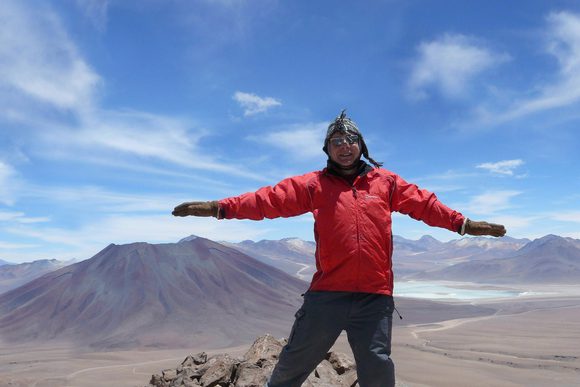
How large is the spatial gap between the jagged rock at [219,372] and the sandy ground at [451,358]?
5494 millimetres

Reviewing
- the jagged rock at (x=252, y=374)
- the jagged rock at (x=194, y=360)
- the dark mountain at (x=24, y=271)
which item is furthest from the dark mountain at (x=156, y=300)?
the dark mountain at (x=24, y=271)

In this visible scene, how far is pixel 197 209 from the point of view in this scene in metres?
2.77

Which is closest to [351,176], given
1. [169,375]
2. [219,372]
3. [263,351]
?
[219,372]

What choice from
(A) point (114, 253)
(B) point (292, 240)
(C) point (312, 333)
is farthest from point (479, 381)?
(B) point (292, 240)

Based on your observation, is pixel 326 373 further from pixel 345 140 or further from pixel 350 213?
pixel 345 140

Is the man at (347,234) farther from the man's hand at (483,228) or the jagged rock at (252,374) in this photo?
the jagged rock at (252,374)

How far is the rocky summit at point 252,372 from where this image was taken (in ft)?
17.0

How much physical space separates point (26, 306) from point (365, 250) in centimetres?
6416

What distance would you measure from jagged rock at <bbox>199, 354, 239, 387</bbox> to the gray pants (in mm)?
3095

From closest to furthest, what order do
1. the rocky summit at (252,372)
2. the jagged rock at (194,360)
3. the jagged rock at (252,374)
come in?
the jagged rock at (252,374)
the rocky summit at (252,372)
the jagged rock at (194,360)

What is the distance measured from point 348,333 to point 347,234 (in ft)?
1.75

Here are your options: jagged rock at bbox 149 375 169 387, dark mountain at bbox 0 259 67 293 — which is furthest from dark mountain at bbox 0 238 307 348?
dark mountain at bbox 0 259 67 293

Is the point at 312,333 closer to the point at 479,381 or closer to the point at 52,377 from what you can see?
the point at 479,381

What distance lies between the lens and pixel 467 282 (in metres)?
100
